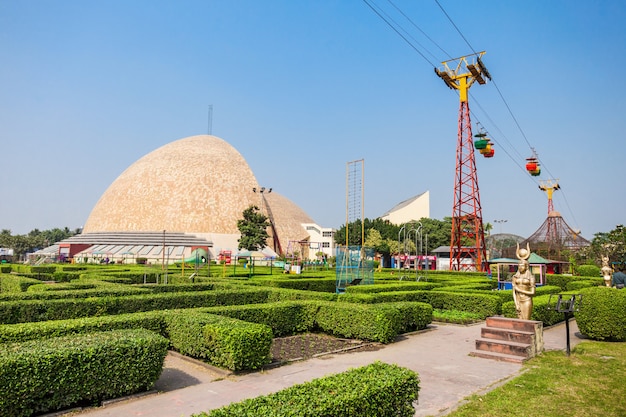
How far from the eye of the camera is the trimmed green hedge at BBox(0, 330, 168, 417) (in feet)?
18.2

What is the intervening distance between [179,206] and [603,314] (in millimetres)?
69174

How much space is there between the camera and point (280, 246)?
8025cm

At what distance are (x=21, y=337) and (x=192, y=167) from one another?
72.8 metres

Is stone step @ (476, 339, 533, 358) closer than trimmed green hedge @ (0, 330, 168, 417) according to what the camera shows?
No

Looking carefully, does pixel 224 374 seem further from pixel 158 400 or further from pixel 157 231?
pixel 157 231

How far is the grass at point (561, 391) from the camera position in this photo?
5.91 meters

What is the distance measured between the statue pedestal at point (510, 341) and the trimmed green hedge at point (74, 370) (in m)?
7.00

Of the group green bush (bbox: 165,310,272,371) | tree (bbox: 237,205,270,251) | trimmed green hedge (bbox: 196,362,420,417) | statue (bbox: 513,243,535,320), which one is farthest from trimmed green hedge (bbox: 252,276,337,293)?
tree (bbox: 237,205,270,251)

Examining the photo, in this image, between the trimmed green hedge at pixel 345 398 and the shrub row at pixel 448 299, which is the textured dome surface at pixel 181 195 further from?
the trimmed green hedge at pixel 345 398

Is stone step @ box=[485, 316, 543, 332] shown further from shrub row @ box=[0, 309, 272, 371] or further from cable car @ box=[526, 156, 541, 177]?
cable car @ box=[526, 156, 541, 177]

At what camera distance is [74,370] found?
5996mm

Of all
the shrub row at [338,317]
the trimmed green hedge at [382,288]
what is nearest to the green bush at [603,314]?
the shrub row at [338,317]

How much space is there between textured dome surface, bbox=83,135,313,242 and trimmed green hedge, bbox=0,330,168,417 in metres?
66.7

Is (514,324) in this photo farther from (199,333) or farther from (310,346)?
(199,333)
